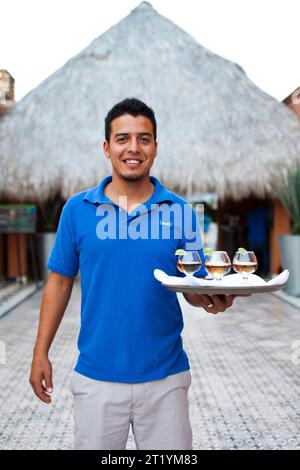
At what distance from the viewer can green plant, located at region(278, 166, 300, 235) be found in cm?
1026

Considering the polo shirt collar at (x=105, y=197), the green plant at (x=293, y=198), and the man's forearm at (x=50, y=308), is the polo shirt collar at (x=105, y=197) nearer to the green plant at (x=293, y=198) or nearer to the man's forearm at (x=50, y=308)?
the man's forearm at (x=50, y=308)

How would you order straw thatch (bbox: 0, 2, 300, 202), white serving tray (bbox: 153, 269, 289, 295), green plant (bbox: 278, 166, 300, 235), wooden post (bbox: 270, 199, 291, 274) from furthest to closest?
wooden post (bbox: 270, 199, 291, 274) → straw thatch (bbox: 0, 2, 300, 202) → green plant (bbox: 278, 166, 300, 235) → white serving tray (bbox: 153, 269, 289, 295)

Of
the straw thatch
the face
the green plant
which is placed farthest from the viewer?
the straw thatch

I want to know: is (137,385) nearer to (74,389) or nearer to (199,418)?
(74,389)

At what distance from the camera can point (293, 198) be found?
10336mm

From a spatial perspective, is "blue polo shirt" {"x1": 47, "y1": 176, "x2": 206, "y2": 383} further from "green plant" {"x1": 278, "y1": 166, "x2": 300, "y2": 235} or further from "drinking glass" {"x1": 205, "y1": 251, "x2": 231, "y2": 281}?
"green plant" {"x1": 278, "y1": 166, "x2": 300, "y2": 235}

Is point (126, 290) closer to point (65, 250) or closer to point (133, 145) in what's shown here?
point (65, 250)

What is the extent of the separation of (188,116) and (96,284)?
10881 mm

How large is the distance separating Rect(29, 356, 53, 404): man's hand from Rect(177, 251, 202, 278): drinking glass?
52cm

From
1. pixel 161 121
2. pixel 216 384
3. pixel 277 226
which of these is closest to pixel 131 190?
pixel 216 384

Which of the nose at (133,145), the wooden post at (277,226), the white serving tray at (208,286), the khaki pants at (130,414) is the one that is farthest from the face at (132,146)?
the wooden post at (277,226)

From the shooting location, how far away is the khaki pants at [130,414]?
1985mm

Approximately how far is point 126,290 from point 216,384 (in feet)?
9.87

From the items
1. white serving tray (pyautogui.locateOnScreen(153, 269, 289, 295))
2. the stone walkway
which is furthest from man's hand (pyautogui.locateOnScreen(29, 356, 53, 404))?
the stone walkway
